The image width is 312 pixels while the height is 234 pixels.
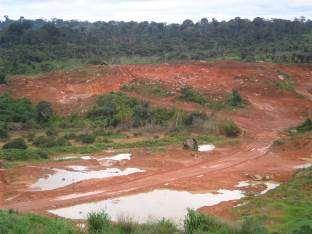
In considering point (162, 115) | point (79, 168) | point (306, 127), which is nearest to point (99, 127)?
point (162, 115)

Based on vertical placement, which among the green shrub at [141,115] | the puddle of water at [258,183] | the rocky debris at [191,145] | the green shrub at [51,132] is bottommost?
the puddle of water at [258,183]

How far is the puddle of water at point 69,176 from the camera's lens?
61.5 ft

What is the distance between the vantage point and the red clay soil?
18.5 meters

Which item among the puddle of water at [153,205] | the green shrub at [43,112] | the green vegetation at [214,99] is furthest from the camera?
the green vegetation at [214,99]

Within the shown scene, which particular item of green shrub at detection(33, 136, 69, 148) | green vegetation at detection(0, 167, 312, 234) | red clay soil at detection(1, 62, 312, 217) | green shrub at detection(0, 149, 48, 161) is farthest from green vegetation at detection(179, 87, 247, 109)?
green vegetation at detection(0, 167, 312, 234)

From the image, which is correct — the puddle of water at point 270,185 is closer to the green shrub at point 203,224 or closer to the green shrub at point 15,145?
the green shrub at point 203,224

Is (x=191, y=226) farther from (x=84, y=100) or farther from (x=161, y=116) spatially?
(x=84, y=100)

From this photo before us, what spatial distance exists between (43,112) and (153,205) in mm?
14522

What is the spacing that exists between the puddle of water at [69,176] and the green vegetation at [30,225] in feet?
15.8

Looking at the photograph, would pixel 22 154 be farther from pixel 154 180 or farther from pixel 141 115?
pixel 141 115

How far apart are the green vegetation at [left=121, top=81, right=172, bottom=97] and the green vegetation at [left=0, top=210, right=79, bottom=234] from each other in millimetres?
20387

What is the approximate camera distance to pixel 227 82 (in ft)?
120

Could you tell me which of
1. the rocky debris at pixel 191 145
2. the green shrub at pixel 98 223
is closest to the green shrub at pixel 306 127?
the rocky debris at pixel 191 145

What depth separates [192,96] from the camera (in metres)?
32.9
